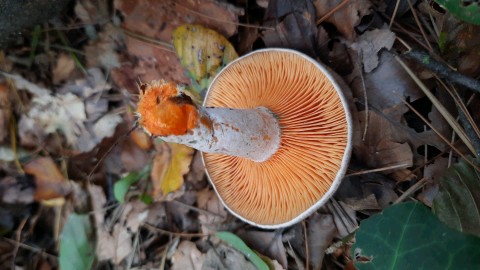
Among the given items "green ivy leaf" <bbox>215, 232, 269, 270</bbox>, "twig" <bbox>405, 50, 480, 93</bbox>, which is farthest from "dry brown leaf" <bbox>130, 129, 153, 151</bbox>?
"twig" <bbox>405, 50, 480, 93</bbox>

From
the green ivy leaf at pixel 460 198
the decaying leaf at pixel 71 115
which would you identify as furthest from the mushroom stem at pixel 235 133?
the decaying leaf at pixel 71 115

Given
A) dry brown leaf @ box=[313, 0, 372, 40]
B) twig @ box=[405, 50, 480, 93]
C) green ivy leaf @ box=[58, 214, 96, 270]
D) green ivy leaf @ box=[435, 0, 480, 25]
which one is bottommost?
green ivy leaf @ box=[58, 214, 96, 270]

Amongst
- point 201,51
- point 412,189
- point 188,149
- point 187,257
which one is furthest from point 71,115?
point 412,189

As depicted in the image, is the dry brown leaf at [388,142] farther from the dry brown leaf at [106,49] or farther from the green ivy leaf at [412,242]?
the dry brown leaf at [106,49]

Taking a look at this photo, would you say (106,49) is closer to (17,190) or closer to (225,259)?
(17,190)

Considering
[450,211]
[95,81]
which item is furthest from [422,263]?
[95,81]

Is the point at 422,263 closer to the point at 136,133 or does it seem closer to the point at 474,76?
the point at 474,76

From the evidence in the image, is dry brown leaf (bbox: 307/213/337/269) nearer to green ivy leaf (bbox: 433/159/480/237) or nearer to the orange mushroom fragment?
green ivy leaf (bbox: 433/159/480/237)
